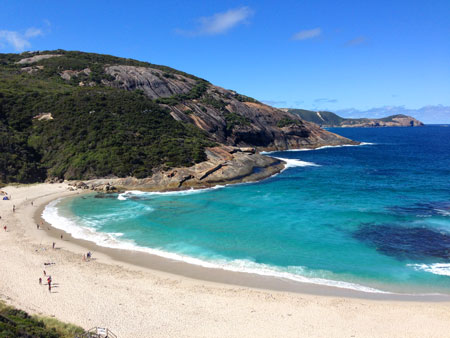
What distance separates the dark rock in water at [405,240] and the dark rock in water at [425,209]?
17.3 feet

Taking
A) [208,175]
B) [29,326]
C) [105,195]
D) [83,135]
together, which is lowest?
[29,326]

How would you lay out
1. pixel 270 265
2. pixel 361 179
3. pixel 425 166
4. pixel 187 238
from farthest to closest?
pixel 425 166 → pixel 361 179 → pixel 187 238 → pixel 270 265

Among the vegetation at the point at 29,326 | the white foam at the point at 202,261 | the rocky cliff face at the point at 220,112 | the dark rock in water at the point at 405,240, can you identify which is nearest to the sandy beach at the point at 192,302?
the white foam at the point at 202,261

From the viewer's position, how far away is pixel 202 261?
24719 mm

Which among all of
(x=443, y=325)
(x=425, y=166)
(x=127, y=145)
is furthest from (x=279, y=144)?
(x=443, y=325)

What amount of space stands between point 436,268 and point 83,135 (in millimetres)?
55427

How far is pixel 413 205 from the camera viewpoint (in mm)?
38406

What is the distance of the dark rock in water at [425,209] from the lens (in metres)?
35.1

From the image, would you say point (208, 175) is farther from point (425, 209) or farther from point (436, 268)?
point (436, 268)

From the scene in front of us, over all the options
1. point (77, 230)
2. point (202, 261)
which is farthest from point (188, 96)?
point (202, 261)

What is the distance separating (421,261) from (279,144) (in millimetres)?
76071

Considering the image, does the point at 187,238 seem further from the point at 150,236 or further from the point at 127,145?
the point at 127,145

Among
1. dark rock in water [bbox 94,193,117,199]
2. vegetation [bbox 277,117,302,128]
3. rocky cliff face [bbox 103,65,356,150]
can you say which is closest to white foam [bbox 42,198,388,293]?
dark rock in water [bbox 94,193,117,199]

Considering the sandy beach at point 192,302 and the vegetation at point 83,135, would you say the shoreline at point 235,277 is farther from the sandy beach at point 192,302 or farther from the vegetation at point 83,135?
the vegetation at point 83,135
